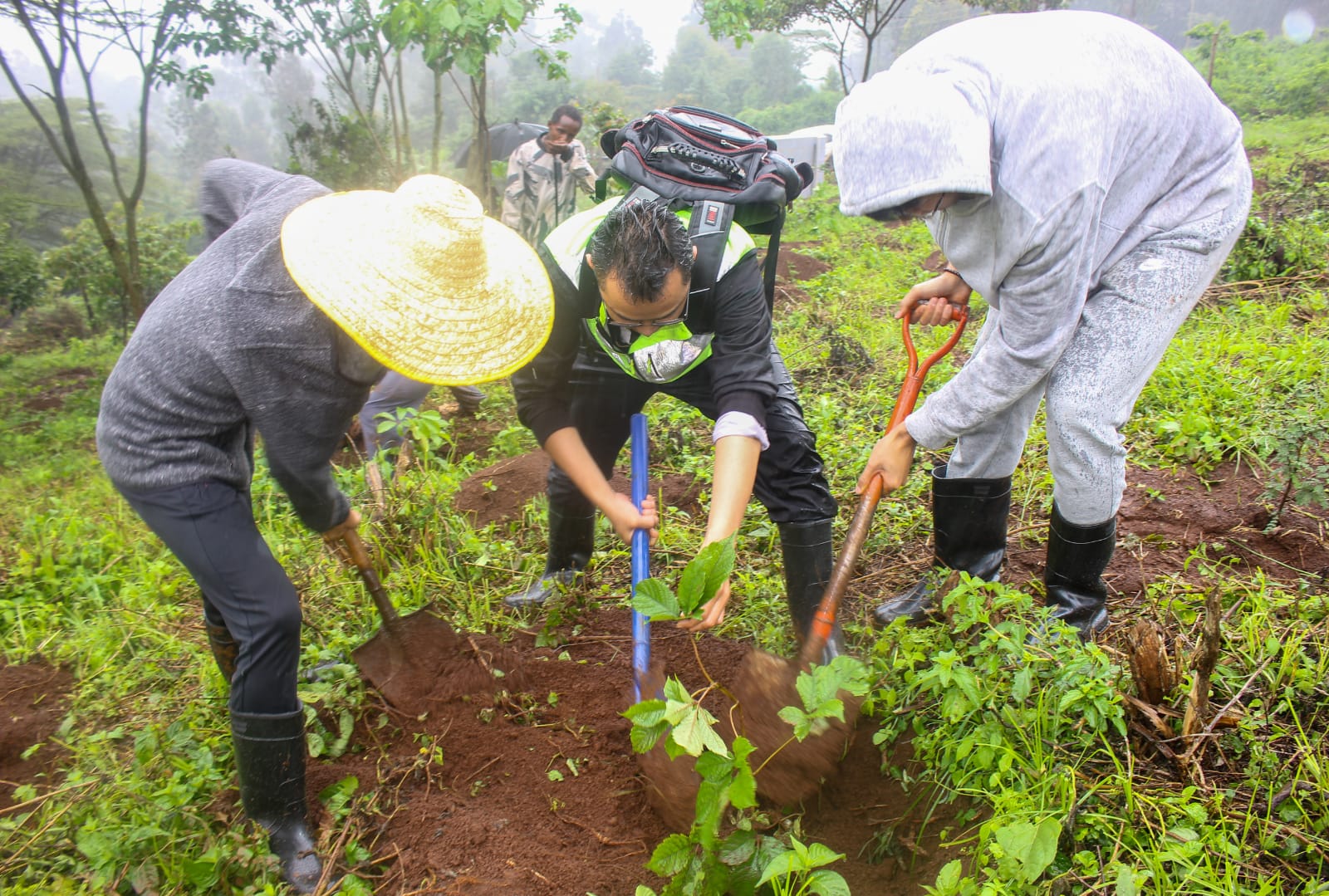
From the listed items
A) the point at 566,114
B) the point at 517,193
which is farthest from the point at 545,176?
the point at 566,114

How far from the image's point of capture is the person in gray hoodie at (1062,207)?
62.4 inches

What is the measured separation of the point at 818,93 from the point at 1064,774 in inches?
1654

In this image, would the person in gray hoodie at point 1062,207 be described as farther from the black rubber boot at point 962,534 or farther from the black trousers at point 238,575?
the black trousers at point 238,575

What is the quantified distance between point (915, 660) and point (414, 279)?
1447 millimetres

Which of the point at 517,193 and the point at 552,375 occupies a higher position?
the point at 552,375

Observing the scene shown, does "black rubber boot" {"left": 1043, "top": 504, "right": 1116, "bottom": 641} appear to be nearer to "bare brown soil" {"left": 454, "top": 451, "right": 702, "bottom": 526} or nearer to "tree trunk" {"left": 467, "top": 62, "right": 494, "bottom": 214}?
"bare brown soil" {"left": 454, "top": 451, "right": 702, "bottom": 526}

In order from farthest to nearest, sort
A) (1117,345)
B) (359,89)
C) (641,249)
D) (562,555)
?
(359,89) < (562,555) < (1117,345) < (641,249)

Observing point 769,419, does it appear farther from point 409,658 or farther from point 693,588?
point 409,658

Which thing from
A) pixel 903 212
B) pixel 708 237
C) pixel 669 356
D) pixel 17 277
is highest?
pixel 903 212

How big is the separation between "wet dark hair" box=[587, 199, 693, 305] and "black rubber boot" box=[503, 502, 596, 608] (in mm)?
1138

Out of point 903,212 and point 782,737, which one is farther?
point 782,737

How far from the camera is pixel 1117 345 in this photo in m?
1.86

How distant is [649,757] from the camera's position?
1.97 metres

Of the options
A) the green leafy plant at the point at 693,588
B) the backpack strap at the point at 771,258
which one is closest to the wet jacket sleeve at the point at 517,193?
the backpack strap at the point at 771,258
